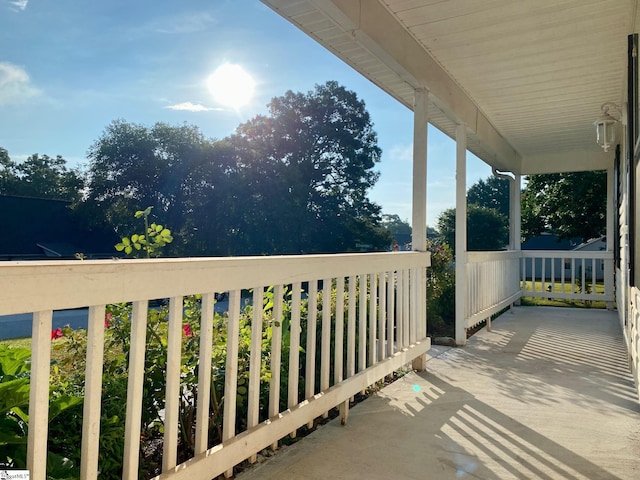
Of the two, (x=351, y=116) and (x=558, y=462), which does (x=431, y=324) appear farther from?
(x=351, y=116)

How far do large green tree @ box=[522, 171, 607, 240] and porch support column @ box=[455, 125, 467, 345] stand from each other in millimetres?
8584

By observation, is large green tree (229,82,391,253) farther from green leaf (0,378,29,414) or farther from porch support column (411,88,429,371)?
green leaf (0,378,29,414)

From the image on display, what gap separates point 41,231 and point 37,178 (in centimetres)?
62

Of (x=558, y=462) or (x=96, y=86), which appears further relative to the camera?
(x=96, y=86)

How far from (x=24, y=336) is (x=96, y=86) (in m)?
4.84

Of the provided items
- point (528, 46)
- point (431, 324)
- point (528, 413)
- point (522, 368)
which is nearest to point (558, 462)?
point (528, 413)

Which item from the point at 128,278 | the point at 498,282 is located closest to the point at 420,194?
the point at 128,278

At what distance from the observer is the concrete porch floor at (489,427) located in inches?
71.4

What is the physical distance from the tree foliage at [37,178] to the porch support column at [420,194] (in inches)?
132

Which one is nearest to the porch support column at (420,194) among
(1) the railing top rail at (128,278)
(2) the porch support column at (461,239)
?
(2) the porch support column at (461,239)

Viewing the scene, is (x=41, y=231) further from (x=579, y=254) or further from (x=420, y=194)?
(x=579, y=254)

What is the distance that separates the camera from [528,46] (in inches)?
126

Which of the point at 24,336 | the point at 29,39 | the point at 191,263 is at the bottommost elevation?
the point at 24,336

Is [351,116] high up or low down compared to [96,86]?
up
